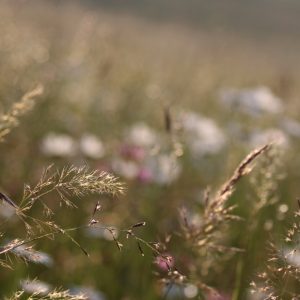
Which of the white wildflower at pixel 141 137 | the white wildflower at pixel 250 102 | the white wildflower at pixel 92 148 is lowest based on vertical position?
the white wildflower at pixel 92 148

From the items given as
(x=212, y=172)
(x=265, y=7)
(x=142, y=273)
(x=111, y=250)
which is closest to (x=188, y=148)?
(x=212, y=172)

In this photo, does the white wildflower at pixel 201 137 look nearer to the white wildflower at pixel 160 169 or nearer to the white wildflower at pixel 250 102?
the white wildflower at pixel 250 102

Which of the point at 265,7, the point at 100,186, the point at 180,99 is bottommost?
the point at 265,7

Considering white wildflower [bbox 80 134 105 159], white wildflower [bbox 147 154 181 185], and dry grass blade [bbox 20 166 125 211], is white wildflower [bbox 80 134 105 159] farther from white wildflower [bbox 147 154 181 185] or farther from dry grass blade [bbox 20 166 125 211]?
dry grass blade [bbox 20 166 125 211]

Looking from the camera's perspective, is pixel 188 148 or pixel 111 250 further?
pixel 188 148

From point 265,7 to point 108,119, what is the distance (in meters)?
32.8

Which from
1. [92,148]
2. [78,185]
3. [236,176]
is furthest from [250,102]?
[78,185]

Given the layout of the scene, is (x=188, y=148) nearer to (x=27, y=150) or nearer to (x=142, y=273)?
(x=27, y=150)

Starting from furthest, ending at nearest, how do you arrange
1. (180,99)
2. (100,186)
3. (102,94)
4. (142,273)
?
(180,99) → (102,94) → (142,273) → (100,186)

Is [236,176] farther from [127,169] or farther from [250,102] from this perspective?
[250,102]

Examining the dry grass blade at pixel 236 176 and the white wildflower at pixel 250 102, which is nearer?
the dry grass blade at pixel 236 176

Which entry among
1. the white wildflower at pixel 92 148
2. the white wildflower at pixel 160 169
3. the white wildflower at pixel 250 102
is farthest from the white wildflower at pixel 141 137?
the white wildflower at pixel 250 102

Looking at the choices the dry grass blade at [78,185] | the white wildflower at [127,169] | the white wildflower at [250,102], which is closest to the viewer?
the dry grass blade at [78,185]

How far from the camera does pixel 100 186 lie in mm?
1095
